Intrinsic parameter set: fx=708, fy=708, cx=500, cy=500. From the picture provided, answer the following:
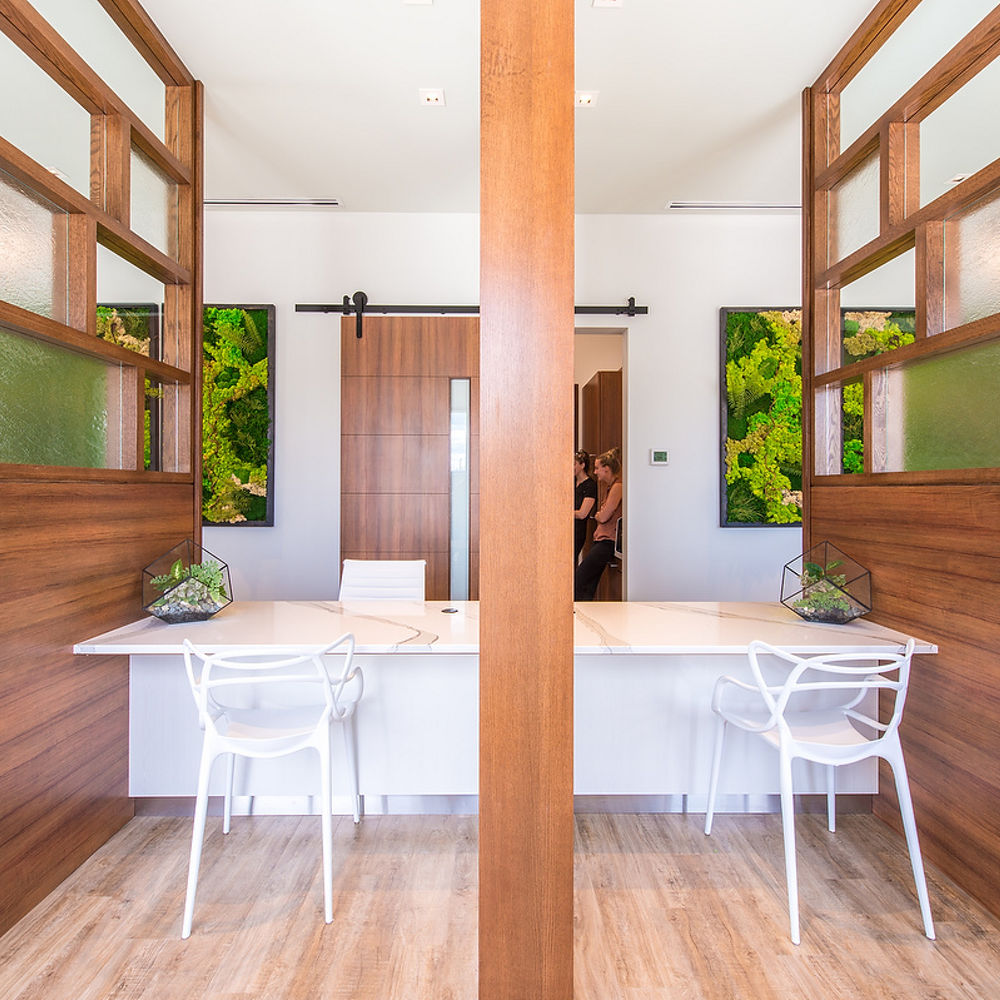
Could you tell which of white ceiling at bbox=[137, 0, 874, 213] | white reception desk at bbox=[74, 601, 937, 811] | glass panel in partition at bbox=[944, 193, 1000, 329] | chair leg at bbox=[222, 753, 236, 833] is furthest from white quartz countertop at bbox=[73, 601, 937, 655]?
white ceiling at bbox=[137, 0, 874, 213]

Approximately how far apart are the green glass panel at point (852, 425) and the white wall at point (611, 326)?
1.55 metres

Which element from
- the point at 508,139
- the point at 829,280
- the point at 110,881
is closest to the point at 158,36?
the point at 508,139

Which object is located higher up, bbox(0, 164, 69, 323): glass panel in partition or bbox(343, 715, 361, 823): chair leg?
bbox(0, 164, 69, 323): glass panel in partition

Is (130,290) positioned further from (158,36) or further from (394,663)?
(394,663)

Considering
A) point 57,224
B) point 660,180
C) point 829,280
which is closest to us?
point 57,224

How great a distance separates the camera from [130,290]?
2396mm

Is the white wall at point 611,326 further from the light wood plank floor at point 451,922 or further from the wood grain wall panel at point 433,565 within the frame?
the light wood plank floor at point 451,922

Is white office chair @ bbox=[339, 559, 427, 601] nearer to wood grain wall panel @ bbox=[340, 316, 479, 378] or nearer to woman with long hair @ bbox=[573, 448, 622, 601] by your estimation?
wood grain wall panel @ bbox=[340, 316, 479, 378]

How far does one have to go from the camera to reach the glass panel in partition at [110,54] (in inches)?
79.0

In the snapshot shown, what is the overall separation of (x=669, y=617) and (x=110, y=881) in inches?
74.7

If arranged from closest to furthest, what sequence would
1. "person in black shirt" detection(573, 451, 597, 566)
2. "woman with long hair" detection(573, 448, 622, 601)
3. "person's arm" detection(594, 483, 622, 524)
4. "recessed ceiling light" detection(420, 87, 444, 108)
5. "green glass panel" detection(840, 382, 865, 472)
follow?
"green glass panel" detection(840, 382, 865, 472) < "recessed ceiling light" detection(420, 87, 444, 108) < "person's arm" detection(594, 483, 622, 524) < "woman with long hair" detection(573, 448, 622, 601) < "person in black shirt" detection(573, 451, 597, 566)

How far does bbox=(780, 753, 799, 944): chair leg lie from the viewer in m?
1.78

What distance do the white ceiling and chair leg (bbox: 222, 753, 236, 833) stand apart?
8.28ft

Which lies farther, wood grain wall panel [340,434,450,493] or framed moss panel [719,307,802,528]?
framed moss panel [719,307,802,528]
